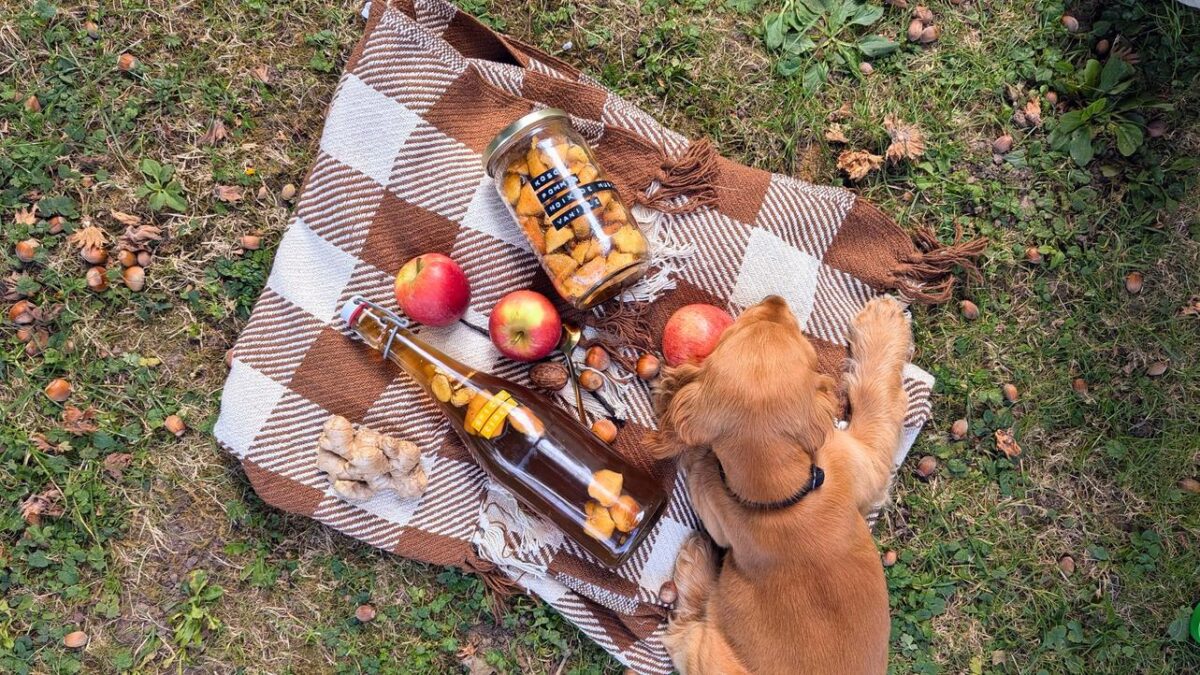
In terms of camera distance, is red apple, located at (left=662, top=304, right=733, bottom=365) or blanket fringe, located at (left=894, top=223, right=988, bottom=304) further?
blanket fringe, located at (left=894, top=223, right=988, bottom=304)

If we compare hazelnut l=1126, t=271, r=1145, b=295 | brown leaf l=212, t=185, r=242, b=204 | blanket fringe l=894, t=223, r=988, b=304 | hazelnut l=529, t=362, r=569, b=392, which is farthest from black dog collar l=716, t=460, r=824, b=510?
brown leaf l=212, t=185, r=242, b=204

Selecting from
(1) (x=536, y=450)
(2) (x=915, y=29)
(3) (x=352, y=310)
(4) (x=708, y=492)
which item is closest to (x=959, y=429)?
(4) (x=708, y=492)

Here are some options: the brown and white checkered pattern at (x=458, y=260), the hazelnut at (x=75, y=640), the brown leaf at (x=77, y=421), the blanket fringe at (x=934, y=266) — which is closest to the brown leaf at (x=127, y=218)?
the brown and white checkered pattern at (x=458, y=260)

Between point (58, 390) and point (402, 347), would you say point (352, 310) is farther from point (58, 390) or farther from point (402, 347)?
point (58, 390)

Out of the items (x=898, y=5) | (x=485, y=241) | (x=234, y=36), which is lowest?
(x=485, y=241)

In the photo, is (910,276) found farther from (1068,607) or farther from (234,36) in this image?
(234,36)

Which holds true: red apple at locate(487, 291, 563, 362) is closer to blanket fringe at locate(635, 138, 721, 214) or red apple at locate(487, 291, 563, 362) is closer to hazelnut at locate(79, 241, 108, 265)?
blanket fringe at locate(635, 138, 721, 214)

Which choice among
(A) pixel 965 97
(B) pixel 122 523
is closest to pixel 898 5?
(A) pixel 965 97
